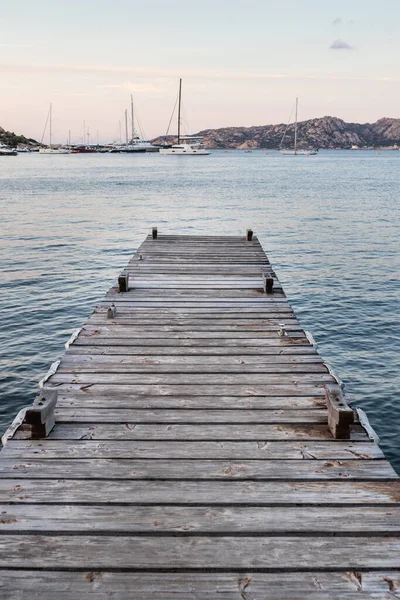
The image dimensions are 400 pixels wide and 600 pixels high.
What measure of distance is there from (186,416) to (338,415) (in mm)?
1791

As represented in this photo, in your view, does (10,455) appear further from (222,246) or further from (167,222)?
(167,222)

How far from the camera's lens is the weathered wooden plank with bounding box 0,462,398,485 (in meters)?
5.00

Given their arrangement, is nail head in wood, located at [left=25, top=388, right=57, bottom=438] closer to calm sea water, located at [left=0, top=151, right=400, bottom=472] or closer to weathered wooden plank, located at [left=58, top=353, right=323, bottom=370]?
weathered wooden plank, located at [left=58, top=353, right=323, bottom=370]

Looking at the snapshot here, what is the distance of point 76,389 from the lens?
700 cm

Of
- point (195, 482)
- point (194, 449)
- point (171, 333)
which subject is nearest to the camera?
point (195, 482)

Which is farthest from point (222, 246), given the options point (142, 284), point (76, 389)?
point (76, 389)

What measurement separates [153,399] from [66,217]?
3291 centimetres

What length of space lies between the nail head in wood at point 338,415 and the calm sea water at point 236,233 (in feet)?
11.1

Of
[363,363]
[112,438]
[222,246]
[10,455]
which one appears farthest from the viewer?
[222,246]

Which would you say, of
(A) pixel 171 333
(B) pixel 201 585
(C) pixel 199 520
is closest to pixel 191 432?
(C) pixel 199 520

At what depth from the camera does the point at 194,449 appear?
5.54 metres

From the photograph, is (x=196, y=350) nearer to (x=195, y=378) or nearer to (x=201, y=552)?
(x=195, y=378)

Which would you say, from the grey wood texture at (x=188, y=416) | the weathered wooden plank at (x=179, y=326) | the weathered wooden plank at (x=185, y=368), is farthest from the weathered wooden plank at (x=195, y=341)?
the grey wood texture at (x=188, y=416)

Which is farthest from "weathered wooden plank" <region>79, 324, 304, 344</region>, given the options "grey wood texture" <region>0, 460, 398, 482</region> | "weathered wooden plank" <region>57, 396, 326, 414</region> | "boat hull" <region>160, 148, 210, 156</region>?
"boat hull" <region>160, 148, 210, 156</region>
